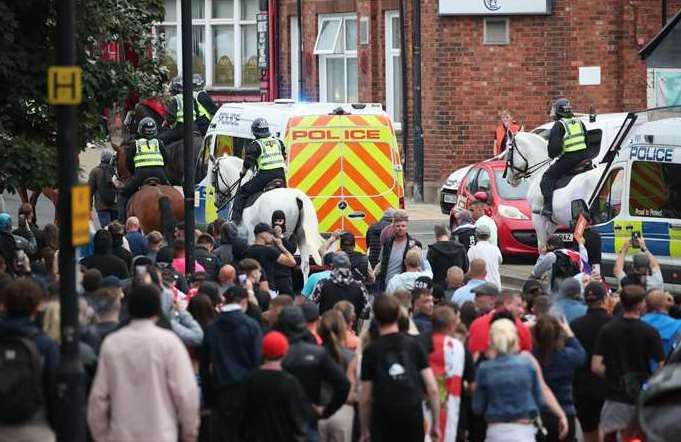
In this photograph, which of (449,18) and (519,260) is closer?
(519,260)

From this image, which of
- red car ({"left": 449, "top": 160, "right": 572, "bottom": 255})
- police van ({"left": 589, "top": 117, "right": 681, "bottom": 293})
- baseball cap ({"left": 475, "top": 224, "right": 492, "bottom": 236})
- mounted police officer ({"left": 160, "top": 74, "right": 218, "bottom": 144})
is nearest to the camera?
baseball cap ({"left": 475, "top": 224, "right": 492, "bottom": 236})

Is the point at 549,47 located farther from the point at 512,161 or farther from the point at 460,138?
the point at 512,161

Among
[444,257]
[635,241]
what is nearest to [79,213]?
[444,257]

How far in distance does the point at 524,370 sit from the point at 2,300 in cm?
339

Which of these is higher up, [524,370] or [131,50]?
[131,50]

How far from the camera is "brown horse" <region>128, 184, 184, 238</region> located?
23.1m

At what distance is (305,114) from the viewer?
2530cm

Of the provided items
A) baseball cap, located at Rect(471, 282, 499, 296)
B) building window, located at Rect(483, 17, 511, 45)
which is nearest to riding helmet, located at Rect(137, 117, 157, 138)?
baseball cap, located at Rect(471, 282, 499, 296)

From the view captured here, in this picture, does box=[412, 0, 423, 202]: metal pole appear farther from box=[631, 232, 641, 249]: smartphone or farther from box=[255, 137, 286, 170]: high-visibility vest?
box=[631, 232, 641, 249]: smartphone

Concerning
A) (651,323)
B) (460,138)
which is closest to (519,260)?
(460,138)

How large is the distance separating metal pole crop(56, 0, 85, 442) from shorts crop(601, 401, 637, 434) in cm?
435

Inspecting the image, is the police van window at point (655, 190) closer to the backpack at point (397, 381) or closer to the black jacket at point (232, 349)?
the black jacket at point (232, 349)

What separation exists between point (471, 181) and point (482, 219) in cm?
794

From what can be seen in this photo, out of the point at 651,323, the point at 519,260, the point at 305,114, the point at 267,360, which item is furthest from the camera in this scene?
the point at 519,260
